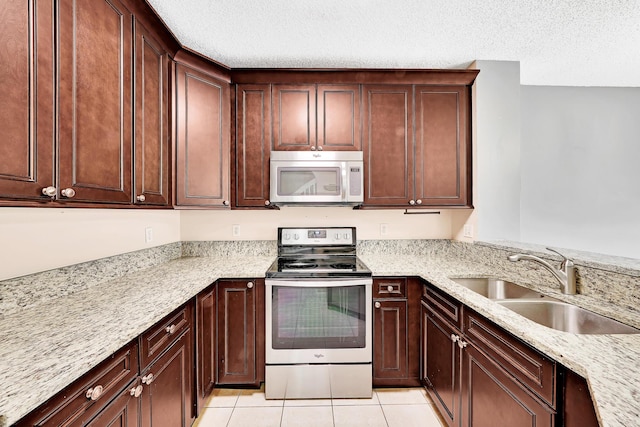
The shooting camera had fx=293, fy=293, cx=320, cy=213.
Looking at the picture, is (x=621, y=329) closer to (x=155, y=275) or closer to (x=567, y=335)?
(x=567, y=335)

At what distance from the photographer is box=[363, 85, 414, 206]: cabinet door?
2.30 m

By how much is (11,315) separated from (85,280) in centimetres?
37

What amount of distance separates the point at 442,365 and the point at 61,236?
216 centimetres

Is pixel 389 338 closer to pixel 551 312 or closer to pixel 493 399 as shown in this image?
pixel 493 399

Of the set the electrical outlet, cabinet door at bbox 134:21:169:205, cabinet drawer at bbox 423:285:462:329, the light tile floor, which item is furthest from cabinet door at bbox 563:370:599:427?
the electrical outlet

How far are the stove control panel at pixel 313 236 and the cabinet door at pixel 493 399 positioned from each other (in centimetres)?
131

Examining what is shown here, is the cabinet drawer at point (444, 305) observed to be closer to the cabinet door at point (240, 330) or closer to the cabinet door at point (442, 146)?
the cabinet door at point (442, 146)

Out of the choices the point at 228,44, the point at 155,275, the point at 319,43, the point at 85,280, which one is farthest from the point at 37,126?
the point at 319,43

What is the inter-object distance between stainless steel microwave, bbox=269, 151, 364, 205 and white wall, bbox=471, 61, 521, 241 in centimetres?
96

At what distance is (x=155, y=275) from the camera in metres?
1.85

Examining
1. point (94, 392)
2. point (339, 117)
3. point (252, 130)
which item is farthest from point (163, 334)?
point (339, 117)

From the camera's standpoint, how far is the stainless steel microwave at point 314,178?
221 centimetres

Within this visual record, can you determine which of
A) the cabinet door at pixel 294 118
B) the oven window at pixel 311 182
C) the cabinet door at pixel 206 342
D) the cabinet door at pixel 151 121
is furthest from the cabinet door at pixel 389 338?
the cabinet door at pixel 151 121

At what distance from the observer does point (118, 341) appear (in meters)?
0.96
